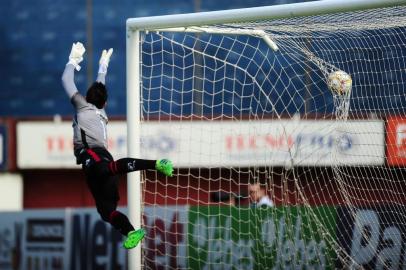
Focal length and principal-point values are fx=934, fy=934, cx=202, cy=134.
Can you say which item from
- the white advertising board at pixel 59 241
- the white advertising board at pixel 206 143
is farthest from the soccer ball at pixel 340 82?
the white advertising board at pixel 59 241

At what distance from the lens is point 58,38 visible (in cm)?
1191

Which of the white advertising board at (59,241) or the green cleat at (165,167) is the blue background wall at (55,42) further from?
the green cleat at (165,167)

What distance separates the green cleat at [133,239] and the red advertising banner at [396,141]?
1.89 meters

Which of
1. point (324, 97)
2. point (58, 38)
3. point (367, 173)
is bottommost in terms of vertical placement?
point (367, 173)

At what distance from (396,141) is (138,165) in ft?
6.75

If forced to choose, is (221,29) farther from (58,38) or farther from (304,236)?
(58,38)

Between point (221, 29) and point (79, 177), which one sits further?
point (79, 177)

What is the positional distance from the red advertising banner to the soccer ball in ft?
1.21

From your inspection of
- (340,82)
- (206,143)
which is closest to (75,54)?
(340,82)

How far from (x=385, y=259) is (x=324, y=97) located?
1345 mm

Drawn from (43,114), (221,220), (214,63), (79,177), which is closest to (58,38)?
(43,114)

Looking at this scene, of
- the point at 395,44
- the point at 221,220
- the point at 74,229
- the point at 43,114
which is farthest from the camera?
the point at 43,114

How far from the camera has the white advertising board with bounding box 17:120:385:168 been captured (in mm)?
8953

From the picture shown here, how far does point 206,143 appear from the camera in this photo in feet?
33.6
